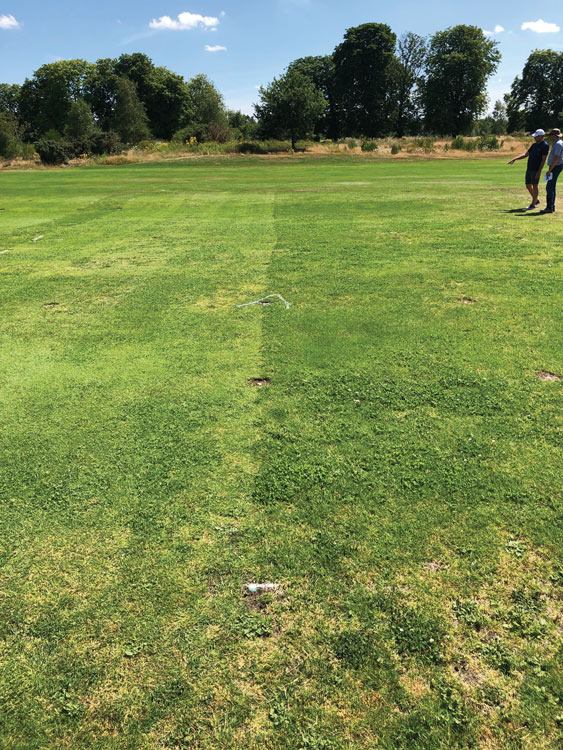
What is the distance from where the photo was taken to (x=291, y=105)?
41.6 metres

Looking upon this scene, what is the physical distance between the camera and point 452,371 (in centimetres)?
489

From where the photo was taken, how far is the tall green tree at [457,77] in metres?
70.1

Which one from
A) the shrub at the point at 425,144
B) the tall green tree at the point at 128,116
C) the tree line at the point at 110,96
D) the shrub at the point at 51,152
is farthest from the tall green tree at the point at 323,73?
the shrub at the point at 51,152

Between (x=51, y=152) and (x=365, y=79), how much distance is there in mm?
55141

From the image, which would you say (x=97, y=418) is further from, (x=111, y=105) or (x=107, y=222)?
(x=111, y=105)

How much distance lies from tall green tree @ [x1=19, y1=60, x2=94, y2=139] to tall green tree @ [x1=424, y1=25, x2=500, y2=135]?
58.2 metres

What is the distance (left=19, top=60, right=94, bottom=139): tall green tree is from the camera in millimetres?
78062

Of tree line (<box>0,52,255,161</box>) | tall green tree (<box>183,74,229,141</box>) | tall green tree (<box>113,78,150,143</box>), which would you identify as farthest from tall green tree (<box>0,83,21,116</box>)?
tall green tree (<box>113,78,150,143</box>)

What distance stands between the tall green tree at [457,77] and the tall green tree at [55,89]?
58.2 metres

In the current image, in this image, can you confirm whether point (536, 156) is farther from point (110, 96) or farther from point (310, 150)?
point (110, 96)

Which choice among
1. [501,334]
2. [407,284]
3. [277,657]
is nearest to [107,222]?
[407,284]

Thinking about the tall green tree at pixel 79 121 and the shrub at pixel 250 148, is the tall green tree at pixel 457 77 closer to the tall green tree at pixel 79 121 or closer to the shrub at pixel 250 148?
the shrub at pixel 250 148

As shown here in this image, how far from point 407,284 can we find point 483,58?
273ft

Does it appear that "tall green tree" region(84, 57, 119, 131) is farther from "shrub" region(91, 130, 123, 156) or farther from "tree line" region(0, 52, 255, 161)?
"shrub" region(91, 130, 123, 156)
